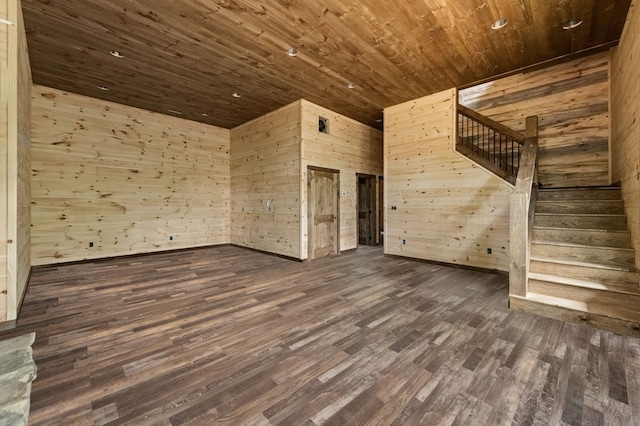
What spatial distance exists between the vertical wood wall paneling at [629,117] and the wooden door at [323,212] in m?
4.61

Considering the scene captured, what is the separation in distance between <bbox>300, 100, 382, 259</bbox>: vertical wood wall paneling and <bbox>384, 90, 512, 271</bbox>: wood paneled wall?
1.01 m

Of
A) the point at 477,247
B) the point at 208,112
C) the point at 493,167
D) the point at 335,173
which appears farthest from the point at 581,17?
the point at 208,112

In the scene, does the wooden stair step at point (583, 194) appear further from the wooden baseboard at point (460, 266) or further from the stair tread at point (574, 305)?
the stair tread at point (574, 305)

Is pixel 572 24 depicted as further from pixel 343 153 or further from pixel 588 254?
pixel 343 153

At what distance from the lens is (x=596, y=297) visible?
2.78 meters

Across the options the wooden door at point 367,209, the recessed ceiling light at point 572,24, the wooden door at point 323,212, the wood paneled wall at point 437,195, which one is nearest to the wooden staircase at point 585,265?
the wood paneled wall at point 437,195

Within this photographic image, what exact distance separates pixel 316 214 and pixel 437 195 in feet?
8.29

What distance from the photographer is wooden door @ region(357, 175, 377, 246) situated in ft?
25.2

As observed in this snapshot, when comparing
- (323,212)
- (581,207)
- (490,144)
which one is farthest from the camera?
(323,212)

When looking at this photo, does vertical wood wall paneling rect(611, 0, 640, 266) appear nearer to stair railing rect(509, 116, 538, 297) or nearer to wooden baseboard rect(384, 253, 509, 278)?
stair railing rect(509, 116, 538, 297)

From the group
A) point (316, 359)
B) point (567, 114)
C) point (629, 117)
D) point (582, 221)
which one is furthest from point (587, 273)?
point (567, 114)

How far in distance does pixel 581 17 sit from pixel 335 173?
14.7ft

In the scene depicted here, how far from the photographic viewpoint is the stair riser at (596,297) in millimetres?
2578

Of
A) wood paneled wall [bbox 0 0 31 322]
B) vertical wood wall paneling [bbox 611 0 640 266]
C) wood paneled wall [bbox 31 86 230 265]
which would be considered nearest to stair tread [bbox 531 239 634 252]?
vertical wood wall paneling [bbox 611 0 640 266]
